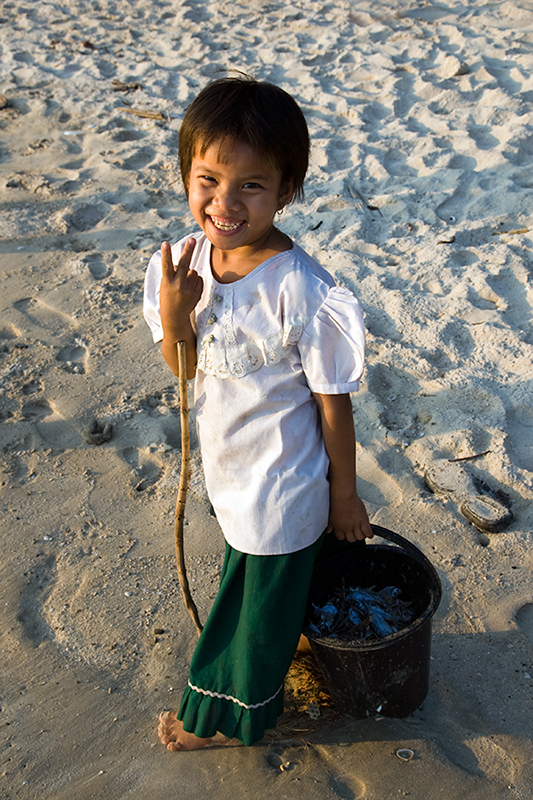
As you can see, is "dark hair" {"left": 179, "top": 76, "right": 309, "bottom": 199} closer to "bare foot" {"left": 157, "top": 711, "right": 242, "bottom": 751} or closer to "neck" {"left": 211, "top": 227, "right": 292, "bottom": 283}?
"neck" {"left": 211, "top": 227, "right": 292, "bottom": 283}

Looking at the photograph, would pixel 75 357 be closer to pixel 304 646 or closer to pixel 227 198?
pixel 304 646

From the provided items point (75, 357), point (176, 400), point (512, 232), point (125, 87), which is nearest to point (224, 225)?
point (176, 400)

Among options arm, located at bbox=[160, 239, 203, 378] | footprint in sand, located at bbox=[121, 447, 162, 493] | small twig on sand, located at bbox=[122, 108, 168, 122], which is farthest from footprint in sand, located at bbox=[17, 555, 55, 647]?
small twig on sand, located at bbox=[122, 108, 168, 122]

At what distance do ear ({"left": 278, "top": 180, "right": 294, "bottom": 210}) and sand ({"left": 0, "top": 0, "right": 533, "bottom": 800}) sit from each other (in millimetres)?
1329

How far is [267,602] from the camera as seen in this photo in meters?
1.61

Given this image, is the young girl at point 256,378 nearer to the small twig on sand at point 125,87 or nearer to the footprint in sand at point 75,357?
the footprint in sand at point 75,357

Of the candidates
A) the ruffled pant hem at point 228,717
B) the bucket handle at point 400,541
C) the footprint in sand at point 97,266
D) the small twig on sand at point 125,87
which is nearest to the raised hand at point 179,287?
the bucket handle at point 400,541

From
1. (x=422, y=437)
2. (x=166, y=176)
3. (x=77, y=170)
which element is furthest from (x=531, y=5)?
(x=422, y=437)

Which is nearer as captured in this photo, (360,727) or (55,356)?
(360,727)

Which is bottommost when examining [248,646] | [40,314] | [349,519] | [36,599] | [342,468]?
[36,599]

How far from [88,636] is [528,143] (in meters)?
4.43

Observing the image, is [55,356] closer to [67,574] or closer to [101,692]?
[67,574]

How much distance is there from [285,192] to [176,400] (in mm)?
1657

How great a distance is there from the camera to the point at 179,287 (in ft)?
4.86
